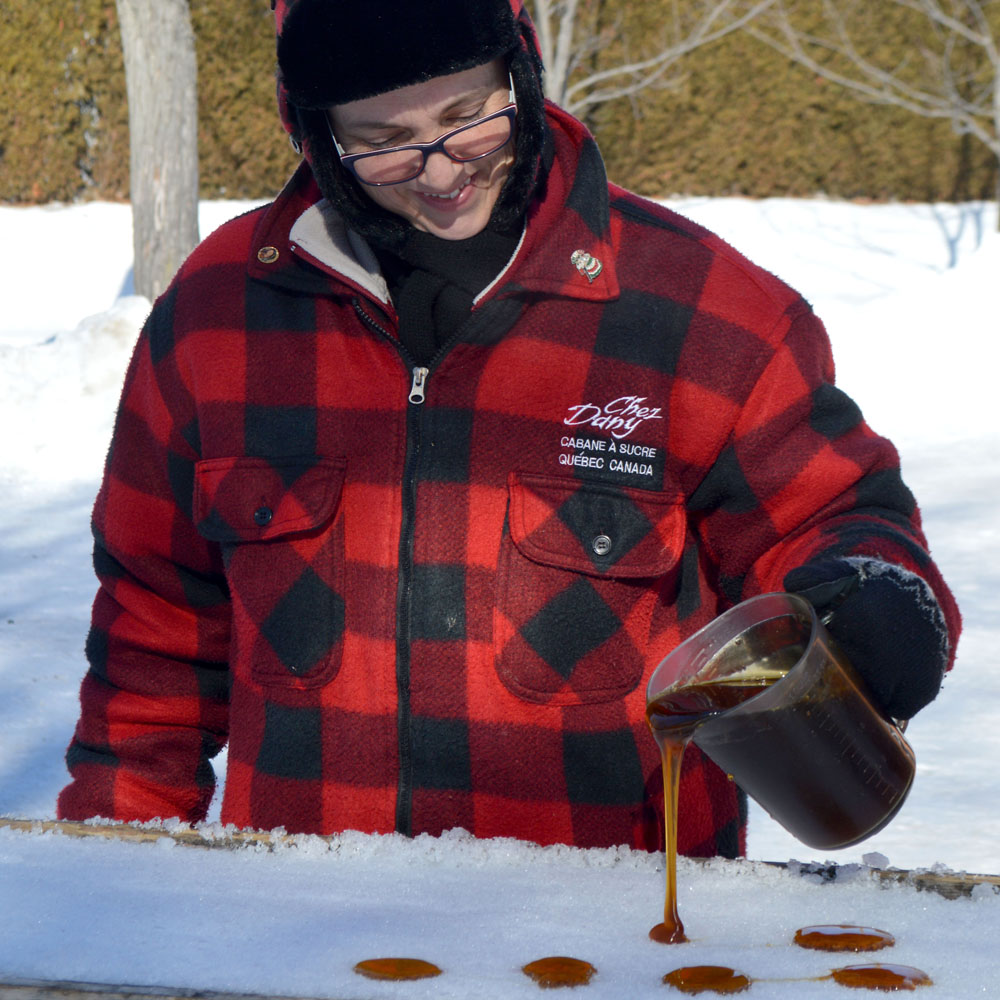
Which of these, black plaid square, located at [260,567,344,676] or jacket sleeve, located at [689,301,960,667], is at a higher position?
jacket sleeve, located at [689,301,960,667]

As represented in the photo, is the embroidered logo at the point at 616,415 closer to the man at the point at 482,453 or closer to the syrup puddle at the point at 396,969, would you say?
the man at the point at 482,453

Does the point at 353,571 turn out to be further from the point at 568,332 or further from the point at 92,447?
the point at 92,447

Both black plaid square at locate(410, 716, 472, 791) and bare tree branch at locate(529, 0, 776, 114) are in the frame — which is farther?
bare tree branch at locate(529, 0, 776, 114)

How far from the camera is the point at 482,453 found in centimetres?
177

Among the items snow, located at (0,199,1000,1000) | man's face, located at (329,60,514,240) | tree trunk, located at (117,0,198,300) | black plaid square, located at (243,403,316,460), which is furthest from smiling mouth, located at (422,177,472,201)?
tree trunk, located at (117,0,198,300)

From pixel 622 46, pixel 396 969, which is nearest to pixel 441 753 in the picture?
pixel 396 969

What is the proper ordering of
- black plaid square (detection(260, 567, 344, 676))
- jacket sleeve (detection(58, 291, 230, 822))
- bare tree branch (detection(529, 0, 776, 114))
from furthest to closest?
bare tree branch (detection(529, 0, 776, 114)) → jacket sleeve (detection(58, 291, 230, 822)) → black plaid square (detection(260, 567, 344, 676))

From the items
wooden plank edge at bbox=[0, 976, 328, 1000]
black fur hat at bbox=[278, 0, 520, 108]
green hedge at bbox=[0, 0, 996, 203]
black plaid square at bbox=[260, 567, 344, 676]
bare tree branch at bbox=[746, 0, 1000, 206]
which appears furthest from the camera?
bare tree branch at bbox=[746, 0, 1000, 206]

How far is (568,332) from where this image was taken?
1788 mm

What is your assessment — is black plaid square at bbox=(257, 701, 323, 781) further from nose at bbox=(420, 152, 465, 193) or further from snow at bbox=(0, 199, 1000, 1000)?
nose at bbox=(420, 152, 465, 193)

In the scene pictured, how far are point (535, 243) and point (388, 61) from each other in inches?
11.8

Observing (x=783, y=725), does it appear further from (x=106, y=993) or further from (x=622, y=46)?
(x=622, y=46)

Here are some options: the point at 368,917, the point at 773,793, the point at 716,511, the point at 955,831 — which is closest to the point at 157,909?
the point at 368,917

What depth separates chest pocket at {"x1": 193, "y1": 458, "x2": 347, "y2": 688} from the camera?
182 centimetres
